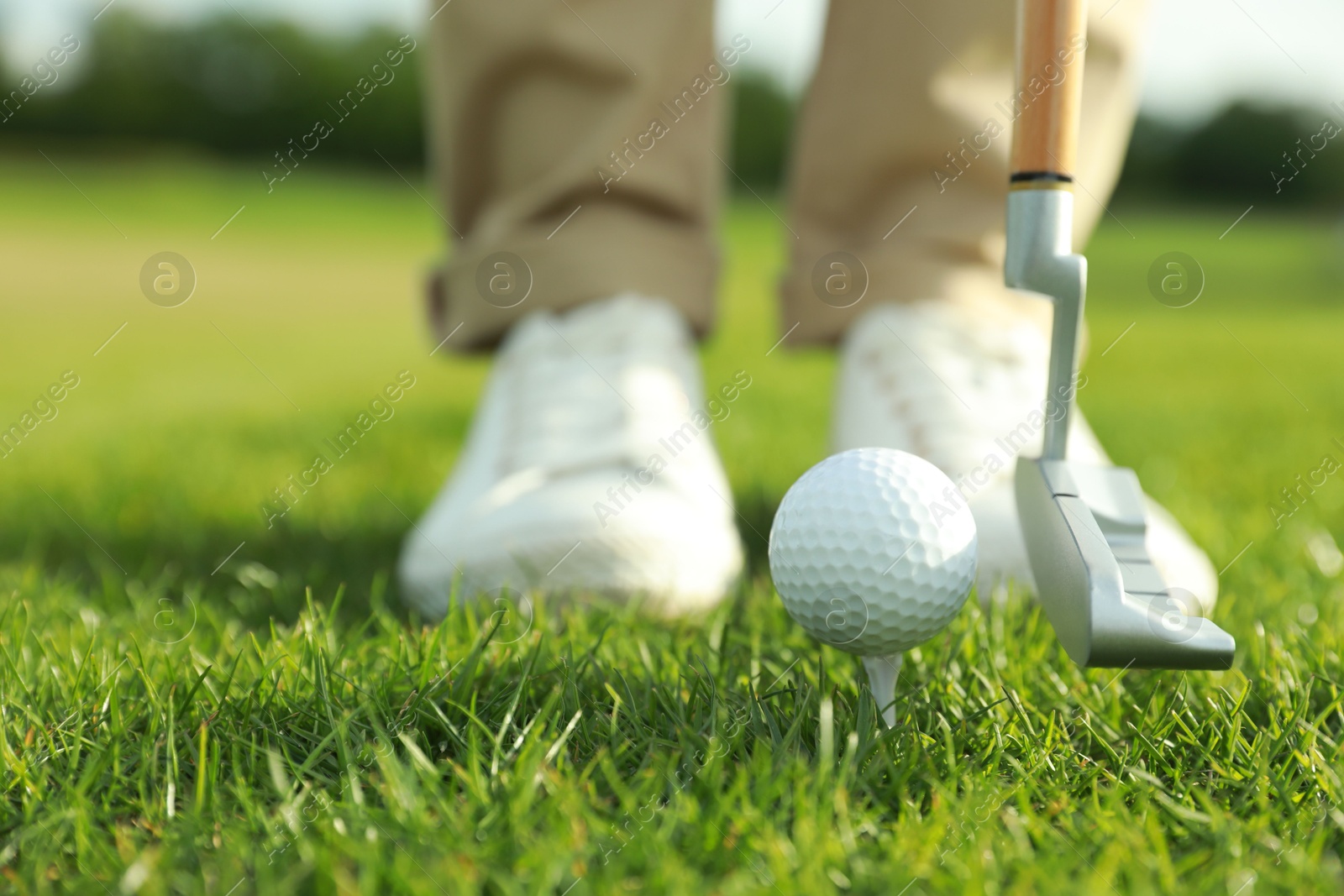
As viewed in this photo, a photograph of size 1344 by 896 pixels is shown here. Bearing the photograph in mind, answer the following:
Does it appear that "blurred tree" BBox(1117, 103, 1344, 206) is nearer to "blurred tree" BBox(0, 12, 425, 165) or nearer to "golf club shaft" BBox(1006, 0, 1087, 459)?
"blurred tree" BBox(0, 12, 425, 165)

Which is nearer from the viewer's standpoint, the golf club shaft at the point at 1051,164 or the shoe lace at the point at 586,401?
the golf club shaft at the point at 1051,164

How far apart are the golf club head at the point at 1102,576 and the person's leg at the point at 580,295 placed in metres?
0.51

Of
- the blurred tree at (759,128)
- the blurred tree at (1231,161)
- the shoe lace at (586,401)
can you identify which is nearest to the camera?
the shoe lace at (586,401)

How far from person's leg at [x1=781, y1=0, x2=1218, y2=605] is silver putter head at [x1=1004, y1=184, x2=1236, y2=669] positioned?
34 centimetres

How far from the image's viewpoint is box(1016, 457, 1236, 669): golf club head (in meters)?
1.00

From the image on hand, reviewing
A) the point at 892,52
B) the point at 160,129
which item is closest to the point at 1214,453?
the point at 892,52

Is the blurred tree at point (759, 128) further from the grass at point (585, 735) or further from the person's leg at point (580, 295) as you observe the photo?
the grass at point (585, 735)

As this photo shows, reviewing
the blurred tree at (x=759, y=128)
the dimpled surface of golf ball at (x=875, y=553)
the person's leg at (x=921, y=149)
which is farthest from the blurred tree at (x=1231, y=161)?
the dimpled surface of golf ball at (x=875, y=553)

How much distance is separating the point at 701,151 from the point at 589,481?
33.9 inches

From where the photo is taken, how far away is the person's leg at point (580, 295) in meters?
1.58

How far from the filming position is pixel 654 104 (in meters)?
2.04

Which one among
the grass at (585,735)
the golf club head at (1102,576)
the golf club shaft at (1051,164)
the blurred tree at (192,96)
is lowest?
the grass at (585,735)

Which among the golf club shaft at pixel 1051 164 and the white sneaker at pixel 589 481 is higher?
the golf club shaft at pixel 1051 164

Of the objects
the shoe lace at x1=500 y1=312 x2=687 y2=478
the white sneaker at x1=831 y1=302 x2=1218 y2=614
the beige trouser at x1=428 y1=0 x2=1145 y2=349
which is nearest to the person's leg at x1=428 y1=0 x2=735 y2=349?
the beige trouser at x1=428 y1=0 x2=1145 y2=349
